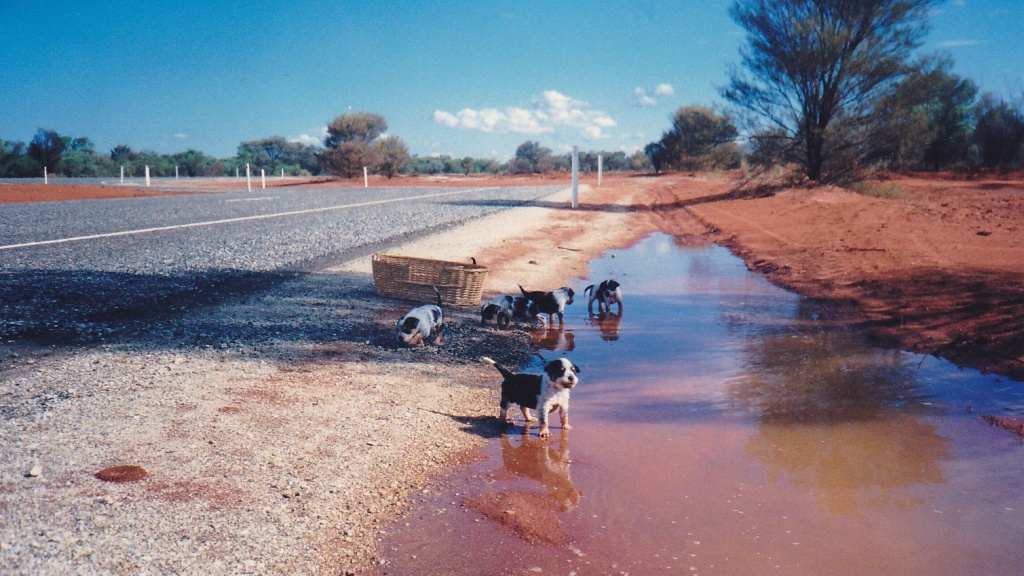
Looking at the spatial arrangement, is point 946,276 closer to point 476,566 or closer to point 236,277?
point 476,566

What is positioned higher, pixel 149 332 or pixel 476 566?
pixel 149 332

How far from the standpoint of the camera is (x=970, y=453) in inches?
207

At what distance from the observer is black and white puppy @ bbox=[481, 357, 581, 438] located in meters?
5.53

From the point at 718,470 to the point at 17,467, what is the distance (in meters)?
4.39

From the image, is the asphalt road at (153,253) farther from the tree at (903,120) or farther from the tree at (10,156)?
the tree at (10,156)

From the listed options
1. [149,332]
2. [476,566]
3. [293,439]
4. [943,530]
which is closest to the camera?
[476,566]

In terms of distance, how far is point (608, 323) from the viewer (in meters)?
9.98

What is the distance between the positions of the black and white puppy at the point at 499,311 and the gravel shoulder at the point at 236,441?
6.8 inches

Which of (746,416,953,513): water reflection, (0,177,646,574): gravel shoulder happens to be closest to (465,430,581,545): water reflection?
(0,177,646,574): gravel shoulder

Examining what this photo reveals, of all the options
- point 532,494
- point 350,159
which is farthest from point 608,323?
point 350,159

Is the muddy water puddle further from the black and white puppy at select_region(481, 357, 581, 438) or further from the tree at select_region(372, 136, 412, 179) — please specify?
the tree at select_region(372, 136, 412, 179)

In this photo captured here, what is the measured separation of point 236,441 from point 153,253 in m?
10.8

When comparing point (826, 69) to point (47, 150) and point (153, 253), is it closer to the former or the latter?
point (153, 253)

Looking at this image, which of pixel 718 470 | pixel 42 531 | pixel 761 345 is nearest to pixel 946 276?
pixel 761 345
